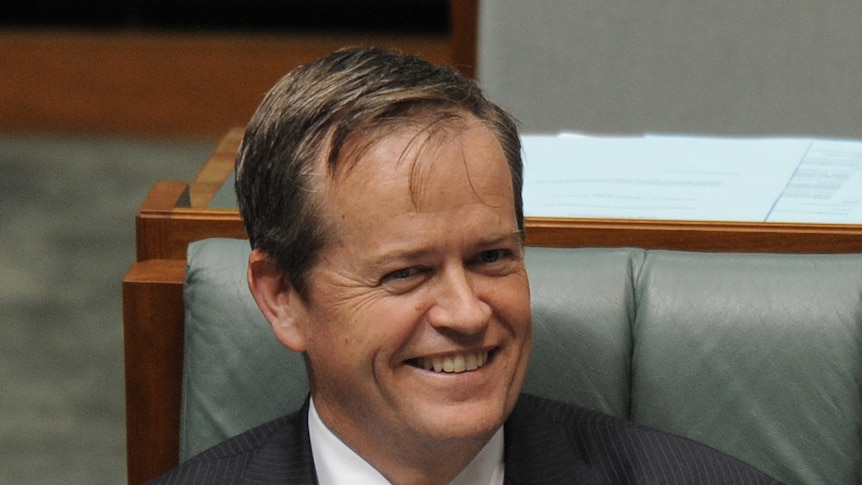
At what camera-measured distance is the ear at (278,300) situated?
5.42ft

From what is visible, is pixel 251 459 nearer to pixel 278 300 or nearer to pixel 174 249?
pixel 278 300

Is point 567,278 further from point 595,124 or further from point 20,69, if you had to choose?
point 20,69

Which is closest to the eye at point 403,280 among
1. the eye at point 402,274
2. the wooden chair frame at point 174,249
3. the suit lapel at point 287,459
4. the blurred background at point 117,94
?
the eye at point 402,274

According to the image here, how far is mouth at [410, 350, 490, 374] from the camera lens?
1.56 meters

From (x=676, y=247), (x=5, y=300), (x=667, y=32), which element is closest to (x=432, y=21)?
(x=5, y=300)

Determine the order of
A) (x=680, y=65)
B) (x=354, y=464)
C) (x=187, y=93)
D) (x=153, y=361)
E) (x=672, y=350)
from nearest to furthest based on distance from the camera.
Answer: (x=354, y=464), (x=672, y=350), (x=153, y=361), (x=680, y=65), (x=187, y=93)

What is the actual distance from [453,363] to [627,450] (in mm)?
293

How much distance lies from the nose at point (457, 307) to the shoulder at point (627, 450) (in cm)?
23

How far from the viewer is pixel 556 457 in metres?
1.69

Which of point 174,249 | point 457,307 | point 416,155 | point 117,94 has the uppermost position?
point 416,155

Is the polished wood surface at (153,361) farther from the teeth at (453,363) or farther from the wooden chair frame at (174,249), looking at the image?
the teeth at (453,363)

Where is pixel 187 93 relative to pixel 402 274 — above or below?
below

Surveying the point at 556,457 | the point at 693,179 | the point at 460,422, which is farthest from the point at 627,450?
the point at 693,179

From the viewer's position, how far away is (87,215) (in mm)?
5168
